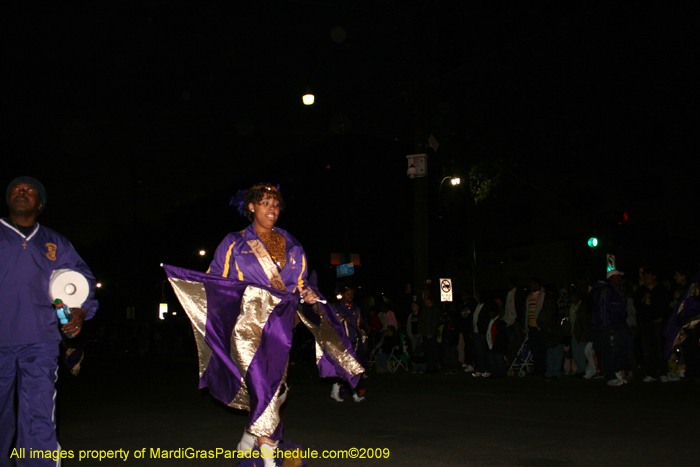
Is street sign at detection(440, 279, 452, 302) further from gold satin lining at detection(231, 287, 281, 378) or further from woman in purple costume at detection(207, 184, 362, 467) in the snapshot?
gold satin lining at detection(231, 287, 281, 378)

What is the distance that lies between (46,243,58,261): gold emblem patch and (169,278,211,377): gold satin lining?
0.91 meters

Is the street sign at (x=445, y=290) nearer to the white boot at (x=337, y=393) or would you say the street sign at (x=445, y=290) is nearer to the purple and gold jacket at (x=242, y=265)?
the white boot at (x=337, y=393)

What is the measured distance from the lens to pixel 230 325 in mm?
4582

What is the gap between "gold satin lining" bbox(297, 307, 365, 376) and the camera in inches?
196

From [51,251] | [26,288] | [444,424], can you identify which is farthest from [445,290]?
[26,288]

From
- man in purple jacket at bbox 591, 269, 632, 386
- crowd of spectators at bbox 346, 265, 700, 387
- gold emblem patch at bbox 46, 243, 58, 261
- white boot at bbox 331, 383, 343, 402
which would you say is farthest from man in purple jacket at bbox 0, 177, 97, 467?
man in purple jacket at bbox 591, 269, 632, 386

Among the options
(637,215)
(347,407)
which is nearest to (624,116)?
(637,215)

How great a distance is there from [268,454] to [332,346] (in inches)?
42.4

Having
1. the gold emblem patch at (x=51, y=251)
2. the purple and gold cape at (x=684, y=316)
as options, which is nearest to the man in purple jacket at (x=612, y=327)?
the purple and gold cape at (x=684, y=316)

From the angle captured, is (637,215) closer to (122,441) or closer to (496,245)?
(496,245)

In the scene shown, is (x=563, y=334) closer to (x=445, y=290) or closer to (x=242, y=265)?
(x=445, y=290)

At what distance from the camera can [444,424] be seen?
644 centimetres

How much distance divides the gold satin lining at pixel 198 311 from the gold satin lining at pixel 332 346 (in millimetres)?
753

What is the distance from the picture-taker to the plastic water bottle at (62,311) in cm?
392
